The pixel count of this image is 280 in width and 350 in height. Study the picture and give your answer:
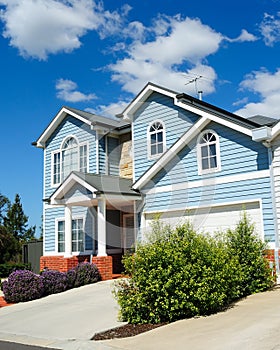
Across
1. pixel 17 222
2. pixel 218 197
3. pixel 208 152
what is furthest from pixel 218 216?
pixel 17 222

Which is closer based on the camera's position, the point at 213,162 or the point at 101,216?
the point at 213,162

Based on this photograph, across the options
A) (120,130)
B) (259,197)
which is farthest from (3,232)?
(259,197)

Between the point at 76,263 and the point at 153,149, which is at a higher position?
the point at 153,149

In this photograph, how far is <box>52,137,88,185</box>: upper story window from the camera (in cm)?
2062

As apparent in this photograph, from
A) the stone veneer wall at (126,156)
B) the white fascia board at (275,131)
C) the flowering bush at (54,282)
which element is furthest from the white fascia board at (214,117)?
the flowering bush at (54,282)

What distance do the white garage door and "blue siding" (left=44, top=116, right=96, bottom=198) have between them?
549 cm

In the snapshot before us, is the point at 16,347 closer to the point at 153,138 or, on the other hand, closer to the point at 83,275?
the point at 83,275

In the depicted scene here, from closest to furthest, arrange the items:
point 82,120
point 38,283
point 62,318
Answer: point 62,318
point 38,283
point 82,120

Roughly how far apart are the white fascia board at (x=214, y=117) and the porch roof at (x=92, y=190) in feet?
12.3

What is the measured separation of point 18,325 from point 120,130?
11280 millimetres

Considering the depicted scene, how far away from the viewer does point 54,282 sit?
15.1 m

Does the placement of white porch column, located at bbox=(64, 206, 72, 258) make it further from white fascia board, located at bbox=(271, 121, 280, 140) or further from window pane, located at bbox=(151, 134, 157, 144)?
white fascia board, located at bbox=(271, 121, 280, 140)

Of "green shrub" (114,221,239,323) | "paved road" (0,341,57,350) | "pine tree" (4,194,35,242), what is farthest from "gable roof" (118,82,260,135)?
"pine tree" (4,194,35,242)

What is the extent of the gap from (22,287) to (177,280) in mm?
6811
